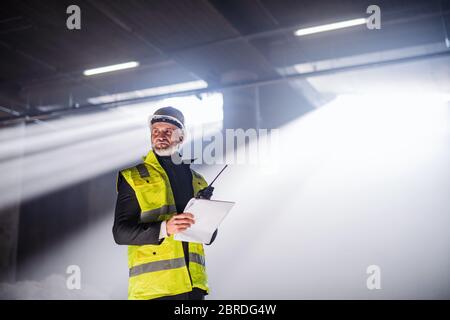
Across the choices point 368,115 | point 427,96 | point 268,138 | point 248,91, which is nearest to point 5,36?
point 248,91

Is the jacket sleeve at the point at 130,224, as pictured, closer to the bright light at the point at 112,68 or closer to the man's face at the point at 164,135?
the man's face at the point at 164,135

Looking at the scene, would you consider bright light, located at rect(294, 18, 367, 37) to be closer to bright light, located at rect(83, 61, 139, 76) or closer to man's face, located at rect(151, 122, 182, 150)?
bright light, located at rect(83, 61, 139, 76)

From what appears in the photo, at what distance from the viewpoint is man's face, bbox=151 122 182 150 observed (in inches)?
95.7

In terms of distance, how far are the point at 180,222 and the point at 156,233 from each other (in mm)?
133

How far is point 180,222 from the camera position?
79.0 inches

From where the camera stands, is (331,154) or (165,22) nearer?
(165,22)

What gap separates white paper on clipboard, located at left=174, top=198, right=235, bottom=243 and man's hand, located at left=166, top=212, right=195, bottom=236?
34 mm

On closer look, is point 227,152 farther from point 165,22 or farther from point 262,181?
point 165,22

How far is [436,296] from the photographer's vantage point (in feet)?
21.0

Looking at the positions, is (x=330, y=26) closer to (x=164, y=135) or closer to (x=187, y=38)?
(x=187, y=38)

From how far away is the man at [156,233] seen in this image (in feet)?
6.77

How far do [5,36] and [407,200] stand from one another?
251 inches

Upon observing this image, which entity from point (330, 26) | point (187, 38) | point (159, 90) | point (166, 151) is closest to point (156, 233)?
point (166, 151)

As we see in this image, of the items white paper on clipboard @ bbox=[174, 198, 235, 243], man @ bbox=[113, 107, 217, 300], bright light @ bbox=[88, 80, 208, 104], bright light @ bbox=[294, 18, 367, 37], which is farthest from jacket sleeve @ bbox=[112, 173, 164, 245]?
bright light @ bbox=[88, 80, 208, 104]
